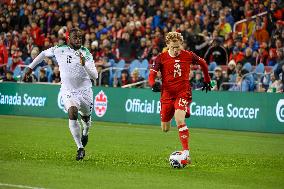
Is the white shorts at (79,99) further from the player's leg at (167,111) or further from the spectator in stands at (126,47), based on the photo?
the spectator in stands at (126,47)

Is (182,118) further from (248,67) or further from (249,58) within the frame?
(249,58)

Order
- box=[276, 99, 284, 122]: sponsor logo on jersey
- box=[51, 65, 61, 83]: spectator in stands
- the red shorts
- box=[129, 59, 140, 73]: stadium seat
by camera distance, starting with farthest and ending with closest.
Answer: box=[51, 65, 61, 83]: spectator in stands → box=[129, 59, 140, 73]: stadium seat → box=[276, 99, 284, 122]: sponsor logo on jersey → the red shorts

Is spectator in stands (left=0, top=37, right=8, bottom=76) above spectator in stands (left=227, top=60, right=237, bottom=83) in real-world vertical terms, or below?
above

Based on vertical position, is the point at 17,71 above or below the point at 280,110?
above

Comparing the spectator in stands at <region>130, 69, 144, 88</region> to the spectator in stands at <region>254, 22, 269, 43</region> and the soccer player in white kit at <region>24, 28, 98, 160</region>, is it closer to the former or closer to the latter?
the spectator in stands at <region>254, 22, 269, 43</region>

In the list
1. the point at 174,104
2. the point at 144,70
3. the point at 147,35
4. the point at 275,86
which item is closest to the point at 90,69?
the point at 174,104

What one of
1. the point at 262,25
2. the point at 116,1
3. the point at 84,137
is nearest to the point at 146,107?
the point at 262,25

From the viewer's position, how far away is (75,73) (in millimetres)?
15195

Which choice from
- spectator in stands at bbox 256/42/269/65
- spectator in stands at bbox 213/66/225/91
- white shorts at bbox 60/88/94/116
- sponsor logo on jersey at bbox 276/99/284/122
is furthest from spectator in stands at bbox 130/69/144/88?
white shorts at bbox 60/88/94/116

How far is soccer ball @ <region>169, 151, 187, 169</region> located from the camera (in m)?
13.7

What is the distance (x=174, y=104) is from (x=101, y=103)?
13.1m

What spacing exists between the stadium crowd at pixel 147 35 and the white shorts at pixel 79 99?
386 inches

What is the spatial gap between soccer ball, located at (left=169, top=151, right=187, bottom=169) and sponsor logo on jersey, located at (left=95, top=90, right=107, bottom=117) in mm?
13792

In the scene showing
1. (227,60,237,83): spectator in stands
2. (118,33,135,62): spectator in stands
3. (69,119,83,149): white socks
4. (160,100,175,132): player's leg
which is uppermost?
(118,33,135,62): spectator in stands
